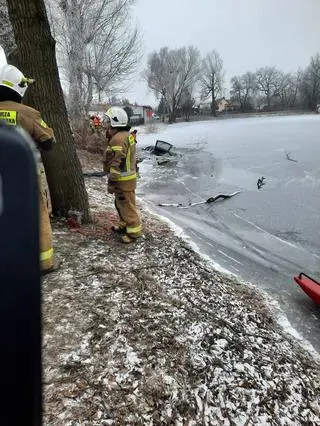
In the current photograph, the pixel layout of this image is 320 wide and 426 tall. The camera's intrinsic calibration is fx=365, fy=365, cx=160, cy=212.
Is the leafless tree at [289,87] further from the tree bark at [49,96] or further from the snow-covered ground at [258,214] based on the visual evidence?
the tree bark at [49,96]

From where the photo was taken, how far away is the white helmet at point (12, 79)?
3.15 m

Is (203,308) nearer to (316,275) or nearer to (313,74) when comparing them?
(316,275)

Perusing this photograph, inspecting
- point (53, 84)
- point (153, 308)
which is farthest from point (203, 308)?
point (53, 84)

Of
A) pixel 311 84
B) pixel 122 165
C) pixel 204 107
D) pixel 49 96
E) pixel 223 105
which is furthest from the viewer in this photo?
pixel 223 105

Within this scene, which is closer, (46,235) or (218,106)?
(46,235)

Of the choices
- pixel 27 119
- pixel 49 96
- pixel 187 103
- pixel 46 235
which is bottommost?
pixel 46 235

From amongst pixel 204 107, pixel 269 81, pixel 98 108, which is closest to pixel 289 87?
pixel 269 81

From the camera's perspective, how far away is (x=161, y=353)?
9.82ft

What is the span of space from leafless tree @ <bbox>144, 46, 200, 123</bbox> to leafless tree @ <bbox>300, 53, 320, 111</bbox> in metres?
20.2

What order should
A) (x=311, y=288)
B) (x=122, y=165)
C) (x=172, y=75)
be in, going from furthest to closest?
(x=172, y=75) → (x=122, y=165) → (x=311, y=288)

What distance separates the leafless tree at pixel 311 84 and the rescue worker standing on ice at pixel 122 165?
60.2m

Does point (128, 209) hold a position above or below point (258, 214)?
above

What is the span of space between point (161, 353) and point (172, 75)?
63363 millimetres

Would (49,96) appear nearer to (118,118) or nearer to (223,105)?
(118,118)
